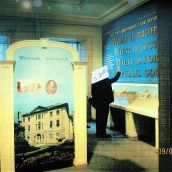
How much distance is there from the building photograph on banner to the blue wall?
58.9 inches

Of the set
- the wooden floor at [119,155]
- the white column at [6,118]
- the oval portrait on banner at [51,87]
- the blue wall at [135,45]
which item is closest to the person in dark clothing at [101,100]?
the wooden floor at [119,155]

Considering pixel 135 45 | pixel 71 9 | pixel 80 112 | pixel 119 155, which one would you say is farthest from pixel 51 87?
pixel 71 9

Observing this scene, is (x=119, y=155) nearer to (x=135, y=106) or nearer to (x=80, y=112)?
(x=80, y=112)

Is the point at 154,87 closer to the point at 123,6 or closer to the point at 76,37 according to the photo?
the point at 123,6

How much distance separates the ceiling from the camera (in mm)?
3854

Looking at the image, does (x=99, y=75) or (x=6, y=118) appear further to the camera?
(x=99, y=75)

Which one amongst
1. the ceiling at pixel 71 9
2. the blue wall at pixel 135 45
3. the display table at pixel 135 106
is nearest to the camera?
the display table at pixel 135 106

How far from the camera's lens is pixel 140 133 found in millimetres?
3633

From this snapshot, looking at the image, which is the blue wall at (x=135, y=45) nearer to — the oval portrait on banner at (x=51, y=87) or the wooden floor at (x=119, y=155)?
the wooden floor at (x=119, y=155)

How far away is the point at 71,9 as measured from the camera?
4.21m

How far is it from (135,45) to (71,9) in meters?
1.24

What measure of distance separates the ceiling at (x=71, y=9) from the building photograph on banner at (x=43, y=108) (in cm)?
176

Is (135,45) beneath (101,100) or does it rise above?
above

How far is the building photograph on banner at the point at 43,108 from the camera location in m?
2.24
